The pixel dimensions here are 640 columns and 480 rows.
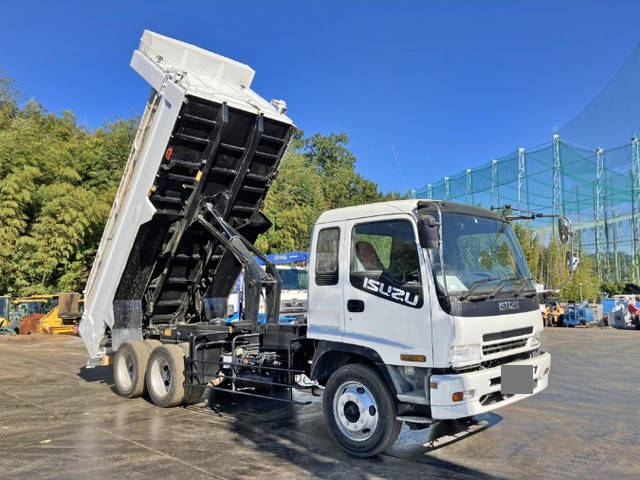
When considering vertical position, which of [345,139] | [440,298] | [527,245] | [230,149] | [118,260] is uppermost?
[345,139]

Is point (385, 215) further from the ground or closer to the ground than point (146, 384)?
further from the ground

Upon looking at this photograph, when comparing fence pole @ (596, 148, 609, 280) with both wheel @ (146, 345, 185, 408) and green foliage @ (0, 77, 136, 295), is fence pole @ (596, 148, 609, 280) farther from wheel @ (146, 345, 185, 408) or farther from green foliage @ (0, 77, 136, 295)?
wheel @ (146, 345, 185, 408)

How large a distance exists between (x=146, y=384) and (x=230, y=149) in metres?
3.51

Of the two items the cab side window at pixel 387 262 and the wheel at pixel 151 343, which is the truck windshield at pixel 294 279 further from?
the cab side window at pixel 387 262

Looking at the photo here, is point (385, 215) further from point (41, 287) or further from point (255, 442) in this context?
point (41, 287)

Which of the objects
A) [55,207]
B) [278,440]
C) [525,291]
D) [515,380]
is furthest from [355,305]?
[55,207]

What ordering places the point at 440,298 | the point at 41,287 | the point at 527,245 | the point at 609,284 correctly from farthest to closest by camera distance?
the point at 609,284 → the point at 527,245 → the point at 41,287 → the point at 440,298

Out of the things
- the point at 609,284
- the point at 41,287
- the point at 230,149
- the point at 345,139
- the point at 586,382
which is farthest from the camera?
the point at 345,139

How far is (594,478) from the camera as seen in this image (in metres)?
4.46

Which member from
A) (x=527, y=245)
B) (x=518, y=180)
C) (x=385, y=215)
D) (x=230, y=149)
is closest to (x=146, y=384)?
(x=230, y=149)

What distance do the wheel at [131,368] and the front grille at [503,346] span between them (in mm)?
4834

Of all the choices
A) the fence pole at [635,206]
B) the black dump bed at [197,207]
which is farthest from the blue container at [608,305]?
the black dump bed at [197,207]

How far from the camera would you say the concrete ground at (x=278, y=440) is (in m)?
4.66

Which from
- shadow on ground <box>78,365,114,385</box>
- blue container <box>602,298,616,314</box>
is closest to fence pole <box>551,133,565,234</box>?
blue container <box>602,298,616,314</box>
